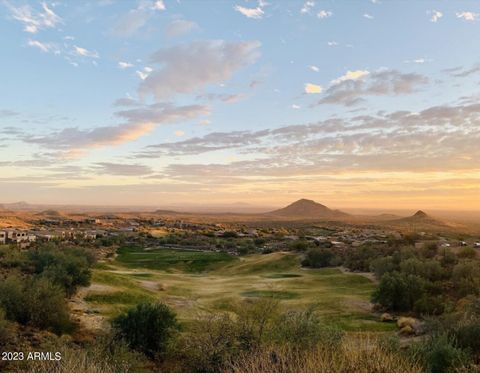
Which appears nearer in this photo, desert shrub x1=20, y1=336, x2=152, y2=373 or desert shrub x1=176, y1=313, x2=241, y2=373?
desert shrub x1=20, y1=336, x2=152, y2=373

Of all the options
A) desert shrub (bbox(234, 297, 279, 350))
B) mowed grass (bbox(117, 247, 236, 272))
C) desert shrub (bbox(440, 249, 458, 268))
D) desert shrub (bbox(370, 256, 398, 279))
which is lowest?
mowed grass (bbox(117, 247, 236, 272))

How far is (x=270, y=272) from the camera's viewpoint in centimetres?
5472

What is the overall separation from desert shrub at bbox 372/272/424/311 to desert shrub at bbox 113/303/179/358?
18.0 m

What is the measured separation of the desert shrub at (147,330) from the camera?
1836 centimetres

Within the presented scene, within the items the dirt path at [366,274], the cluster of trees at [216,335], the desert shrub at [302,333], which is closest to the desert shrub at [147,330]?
the cluster of trees at [216,335]

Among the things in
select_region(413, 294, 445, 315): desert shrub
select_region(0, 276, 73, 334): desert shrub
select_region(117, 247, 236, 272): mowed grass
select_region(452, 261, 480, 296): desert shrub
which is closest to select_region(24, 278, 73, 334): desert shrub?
select_region(0, 276, 73, 334): desert shrub

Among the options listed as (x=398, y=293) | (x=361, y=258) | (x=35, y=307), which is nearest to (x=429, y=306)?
(x=398, y=293)

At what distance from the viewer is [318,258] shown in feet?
185

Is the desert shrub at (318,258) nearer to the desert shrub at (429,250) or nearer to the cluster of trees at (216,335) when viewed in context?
the desert shrub at (429,250)

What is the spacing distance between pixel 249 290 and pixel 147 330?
69.0 feet

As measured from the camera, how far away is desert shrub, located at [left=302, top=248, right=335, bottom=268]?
56.0m

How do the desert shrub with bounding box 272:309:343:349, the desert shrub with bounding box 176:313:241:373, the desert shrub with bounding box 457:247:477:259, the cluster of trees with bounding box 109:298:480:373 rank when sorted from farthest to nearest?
the desert shrub with bounding box 457:247:477:259 < the desert shrub with bounding box 176:313:241:373 < the desert shrub with bounding box 272:309:343:349 < the cluster of trees with bounding box 109:298:480:373

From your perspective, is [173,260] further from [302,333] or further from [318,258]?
[302,333]

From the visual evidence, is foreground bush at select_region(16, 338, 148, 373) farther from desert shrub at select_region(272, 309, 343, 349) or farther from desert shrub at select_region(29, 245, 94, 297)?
desert shrub at select_region(29, 245, 94, 297)
